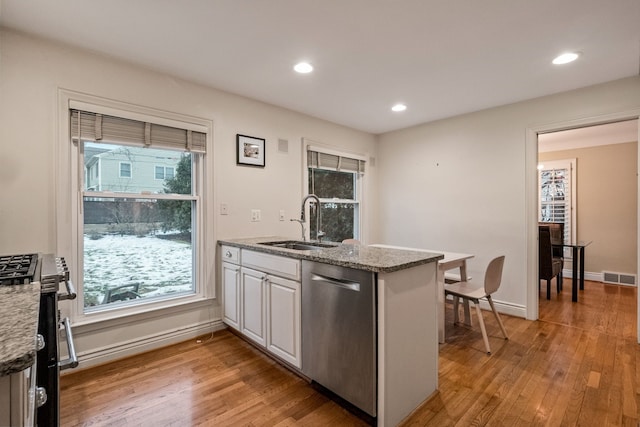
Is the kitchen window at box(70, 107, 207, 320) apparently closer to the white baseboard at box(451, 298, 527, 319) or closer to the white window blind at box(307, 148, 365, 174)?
the white window blind at box(307, 148, 365, 174)

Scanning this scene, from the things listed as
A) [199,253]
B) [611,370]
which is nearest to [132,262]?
[199,253]

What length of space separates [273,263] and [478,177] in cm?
276

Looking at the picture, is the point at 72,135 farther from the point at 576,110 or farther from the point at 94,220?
the point at 576,110

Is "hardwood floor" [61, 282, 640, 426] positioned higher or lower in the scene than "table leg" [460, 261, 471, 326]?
lower

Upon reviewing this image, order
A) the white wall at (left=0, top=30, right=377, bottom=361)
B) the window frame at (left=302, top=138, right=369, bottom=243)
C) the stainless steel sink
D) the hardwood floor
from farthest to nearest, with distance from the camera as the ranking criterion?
the window frame at (left=302, top=138, right=369, bottom=243) < the stainless steel sink < the white wall at (left=0, top=30, right=377, bottom=361) < the hardwood floor

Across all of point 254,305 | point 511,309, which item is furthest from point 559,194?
point 254,305

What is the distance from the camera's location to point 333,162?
417 centimetres

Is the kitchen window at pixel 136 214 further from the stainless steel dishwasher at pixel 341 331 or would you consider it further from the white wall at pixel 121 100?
the stainless steel dishwasher at pixel 341 331

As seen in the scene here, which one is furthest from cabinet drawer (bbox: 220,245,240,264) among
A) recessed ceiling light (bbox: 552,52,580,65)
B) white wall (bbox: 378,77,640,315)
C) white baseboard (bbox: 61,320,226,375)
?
recessed ceiling light (bbox: 552,52,580,65)

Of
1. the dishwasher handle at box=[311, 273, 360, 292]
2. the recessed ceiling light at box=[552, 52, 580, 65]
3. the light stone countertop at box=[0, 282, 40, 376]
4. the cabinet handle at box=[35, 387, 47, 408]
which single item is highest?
the recessed ceiling light at box=[552, 52, 580, 65]

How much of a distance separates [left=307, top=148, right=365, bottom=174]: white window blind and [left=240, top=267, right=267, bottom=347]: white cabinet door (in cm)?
178

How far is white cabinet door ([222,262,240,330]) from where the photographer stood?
9.00 feet

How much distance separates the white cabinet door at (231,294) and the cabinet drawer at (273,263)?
0.22 m

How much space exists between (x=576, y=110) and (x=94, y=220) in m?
4.41
